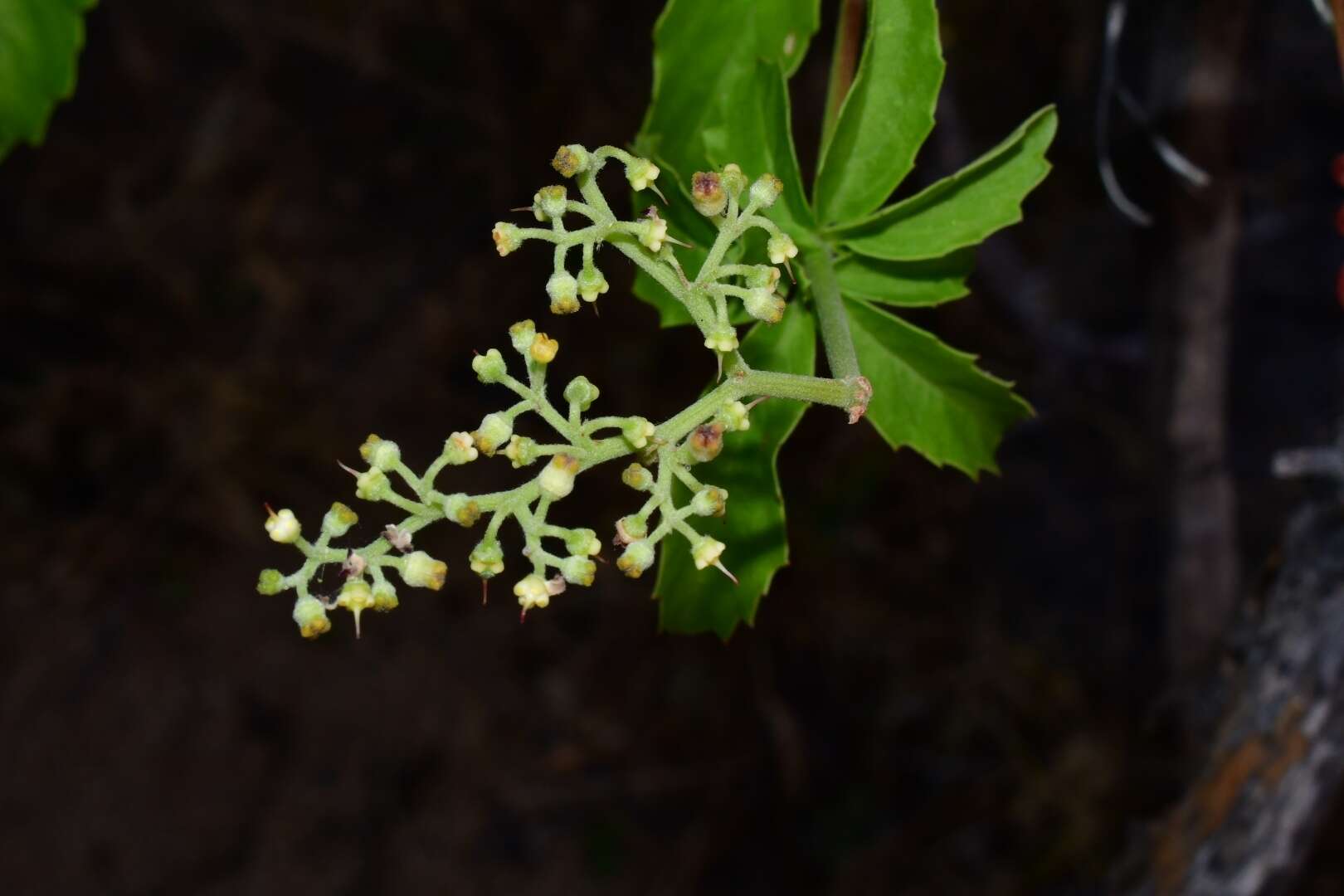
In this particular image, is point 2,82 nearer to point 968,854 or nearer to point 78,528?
point 78,528

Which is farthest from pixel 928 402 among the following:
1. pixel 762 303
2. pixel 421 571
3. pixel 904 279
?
pixel 421 571

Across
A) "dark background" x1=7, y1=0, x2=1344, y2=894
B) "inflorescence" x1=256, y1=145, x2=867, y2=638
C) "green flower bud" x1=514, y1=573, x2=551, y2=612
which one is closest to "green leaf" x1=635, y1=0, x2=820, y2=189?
"inflorescence" x1=256, y1=145, x2=867, y2=638

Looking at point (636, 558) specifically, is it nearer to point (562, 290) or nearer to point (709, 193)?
point (562, 290)

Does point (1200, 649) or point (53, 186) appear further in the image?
point (53, 186)

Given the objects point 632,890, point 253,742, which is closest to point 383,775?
point 253,742

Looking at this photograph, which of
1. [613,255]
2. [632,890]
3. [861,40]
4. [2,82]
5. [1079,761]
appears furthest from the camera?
[632,890]

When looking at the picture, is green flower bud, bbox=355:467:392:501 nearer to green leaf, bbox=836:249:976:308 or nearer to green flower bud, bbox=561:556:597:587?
green flower bud, bbox=561:556:597:587

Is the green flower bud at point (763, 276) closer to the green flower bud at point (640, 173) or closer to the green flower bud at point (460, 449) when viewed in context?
the green flower bud at point (640, 173)
